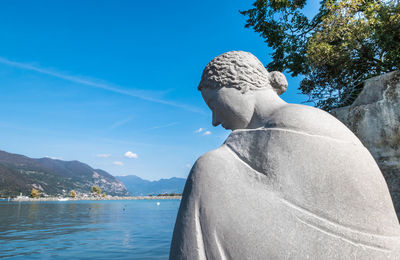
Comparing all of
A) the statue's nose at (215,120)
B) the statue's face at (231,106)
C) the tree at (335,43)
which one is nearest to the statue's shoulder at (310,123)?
the statue's face at (231,106)

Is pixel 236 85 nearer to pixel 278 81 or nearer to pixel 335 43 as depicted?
pixel 278 81

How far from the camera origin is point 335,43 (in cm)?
1069

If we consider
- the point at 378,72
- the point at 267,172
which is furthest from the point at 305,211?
the point at 378,72

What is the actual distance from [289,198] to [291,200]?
2 centimetres

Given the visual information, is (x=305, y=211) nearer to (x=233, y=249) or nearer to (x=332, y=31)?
(x=233, y=249)

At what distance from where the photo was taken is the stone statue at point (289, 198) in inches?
69.7

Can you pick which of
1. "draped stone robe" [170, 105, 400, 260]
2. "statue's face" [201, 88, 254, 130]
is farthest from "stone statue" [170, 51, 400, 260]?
"statue's face" [201, 88, 254, 130]

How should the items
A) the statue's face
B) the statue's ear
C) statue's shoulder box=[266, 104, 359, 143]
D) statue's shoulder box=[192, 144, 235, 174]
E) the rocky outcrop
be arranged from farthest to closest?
the rocky outcrop → the statue's ear → the statue's face → statue's shoulder box=[192, 144, 235, 174] → statue's shoulder box=[266, 104, 359, 143]

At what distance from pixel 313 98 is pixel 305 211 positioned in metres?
10.7

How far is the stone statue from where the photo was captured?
1.77 metres

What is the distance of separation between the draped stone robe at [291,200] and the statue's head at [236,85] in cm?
32

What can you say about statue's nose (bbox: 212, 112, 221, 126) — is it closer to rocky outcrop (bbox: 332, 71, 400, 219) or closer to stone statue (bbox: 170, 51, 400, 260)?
stone statue (bbox: 170, 51, 400, 260)

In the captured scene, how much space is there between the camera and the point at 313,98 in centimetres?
1155

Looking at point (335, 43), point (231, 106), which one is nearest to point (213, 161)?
point (231, 106)
